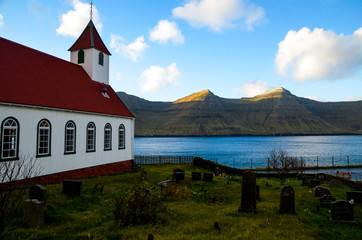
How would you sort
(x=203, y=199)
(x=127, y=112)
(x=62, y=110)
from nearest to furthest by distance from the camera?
(x=203, y=199) → (x=62, y=110) → (x=127, y=112)

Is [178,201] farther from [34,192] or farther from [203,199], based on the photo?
[34,192]

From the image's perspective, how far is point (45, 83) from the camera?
696 inches

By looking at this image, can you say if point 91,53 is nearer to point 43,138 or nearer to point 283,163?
point 43,138

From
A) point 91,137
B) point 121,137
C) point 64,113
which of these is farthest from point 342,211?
point 121,137

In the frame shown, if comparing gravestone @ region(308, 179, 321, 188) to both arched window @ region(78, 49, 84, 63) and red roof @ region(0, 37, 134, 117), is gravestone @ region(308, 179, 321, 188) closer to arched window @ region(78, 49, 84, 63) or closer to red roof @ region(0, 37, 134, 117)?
red roof @ region(0, 37, 134, 117)

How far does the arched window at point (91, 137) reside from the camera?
66.2 ft

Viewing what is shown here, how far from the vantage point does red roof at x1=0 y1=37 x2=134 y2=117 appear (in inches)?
585

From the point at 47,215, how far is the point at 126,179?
A: 11865 millimetres

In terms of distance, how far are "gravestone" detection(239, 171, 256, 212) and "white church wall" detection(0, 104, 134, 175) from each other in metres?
12.4

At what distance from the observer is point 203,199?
1409cm

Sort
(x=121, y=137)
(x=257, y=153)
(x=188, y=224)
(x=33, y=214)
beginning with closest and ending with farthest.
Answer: (x=33, y=214)
(x=188, y=224)
(x=121, y=137)
(x=257, y=153)

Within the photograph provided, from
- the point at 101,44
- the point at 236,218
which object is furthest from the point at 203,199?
the point at 101,44

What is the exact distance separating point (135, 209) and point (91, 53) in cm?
2041

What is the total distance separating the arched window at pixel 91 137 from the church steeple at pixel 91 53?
6710mm
